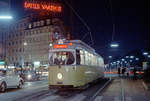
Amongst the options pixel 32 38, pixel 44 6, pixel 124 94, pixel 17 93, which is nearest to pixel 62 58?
pixel 17 93

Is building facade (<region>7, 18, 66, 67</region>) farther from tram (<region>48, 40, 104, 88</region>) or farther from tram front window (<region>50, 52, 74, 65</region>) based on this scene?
tram front window (<region>50, 52, 74, 65</region>)

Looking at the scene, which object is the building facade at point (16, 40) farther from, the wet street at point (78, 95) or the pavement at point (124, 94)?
the pavement at point (124, 94)

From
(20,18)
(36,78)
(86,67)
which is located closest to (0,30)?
(20,18)

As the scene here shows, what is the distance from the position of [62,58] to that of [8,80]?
A: 548cm

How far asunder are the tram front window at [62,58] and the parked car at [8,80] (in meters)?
4.54

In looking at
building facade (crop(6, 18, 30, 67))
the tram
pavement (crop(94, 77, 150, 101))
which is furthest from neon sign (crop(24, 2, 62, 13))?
the tram

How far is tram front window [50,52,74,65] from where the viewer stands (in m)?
14.5

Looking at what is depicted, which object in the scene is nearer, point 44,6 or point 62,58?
point 62,58

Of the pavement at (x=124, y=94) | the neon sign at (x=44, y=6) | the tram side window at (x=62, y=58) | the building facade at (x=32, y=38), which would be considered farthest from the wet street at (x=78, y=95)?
the building facade at (x=32, y=38)

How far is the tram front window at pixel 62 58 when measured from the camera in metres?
14.5

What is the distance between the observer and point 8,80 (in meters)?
17.5

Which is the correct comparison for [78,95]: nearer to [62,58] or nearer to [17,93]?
[62,58]

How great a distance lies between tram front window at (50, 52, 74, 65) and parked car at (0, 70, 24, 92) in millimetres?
4540

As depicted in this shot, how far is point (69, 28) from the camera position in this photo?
92.9 metres
